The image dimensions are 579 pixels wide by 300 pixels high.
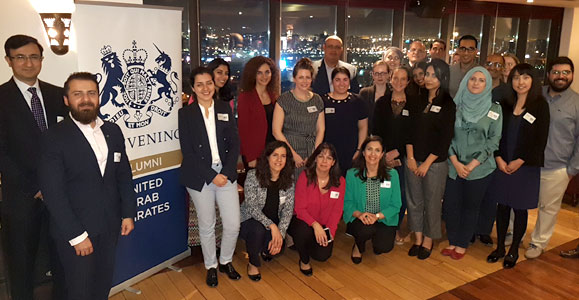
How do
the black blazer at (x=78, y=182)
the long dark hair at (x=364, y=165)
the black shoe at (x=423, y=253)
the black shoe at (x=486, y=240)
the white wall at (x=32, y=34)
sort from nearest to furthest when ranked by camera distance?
the black blazer at (x=78, y=182)
the white wall at (x=32, y=34)
the long dark hair at (x=364, y=165)
the black shoe at (x=423, y=253)
the black shoe at (x=486, y=240)

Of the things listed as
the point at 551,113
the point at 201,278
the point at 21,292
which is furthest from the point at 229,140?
the point at 551,113

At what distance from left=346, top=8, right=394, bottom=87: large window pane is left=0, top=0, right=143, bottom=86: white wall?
474 centimetres

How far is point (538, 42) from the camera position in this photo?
9242mm

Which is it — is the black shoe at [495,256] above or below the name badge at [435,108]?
below

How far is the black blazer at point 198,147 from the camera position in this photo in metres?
2.95

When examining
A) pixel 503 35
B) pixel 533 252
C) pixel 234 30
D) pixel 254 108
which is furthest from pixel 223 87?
pixel 503 35

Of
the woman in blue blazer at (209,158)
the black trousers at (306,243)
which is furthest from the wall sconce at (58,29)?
the black trousers at (306,243)

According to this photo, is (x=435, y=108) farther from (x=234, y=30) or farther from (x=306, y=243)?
(x=234, y=30)

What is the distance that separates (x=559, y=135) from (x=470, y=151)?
721mm

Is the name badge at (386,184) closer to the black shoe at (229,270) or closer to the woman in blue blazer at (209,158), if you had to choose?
the woman in blue blazer at (209,158)

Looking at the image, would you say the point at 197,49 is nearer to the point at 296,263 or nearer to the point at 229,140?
the point at 229,140

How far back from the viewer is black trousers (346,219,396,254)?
3.47 m

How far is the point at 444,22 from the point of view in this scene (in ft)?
25.2

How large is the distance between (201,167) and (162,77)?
715mm
